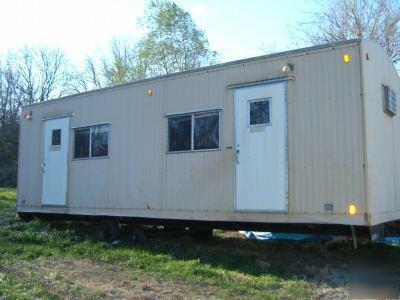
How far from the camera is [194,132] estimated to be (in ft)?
29.8

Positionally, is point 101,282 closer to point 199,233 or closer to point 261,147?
point 261,147

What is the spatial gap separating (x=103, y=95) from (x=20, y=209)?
12.7 feet

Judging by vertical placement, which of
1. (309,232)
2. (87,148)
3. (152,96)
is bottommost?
(309,232)

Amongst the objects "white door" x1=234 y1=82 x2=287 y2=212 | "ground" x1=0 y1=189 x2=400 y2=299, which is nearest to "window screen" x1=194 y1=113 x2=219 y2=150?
"white door" x1=234 y1=82 x2=287 y2=212

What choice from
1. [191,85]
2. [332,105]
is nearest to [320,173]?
[332,105]

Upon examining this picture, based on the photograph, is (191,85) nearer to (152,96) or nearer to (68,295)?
(152,96)

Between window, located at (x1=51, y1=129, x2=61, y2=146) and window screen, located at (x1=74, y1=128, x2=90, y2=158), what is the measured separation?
1.95ft

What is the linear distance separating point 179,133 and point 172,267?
8.67 ft

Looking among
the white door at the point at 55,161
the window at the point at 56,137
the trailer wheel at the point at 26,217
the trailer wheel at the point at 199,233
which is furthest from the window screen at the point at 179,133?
the trailer wheel at the point at 26,217

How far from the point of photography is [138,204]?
9898 mm

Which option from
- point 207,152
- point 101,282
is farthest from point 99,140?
point 101,282

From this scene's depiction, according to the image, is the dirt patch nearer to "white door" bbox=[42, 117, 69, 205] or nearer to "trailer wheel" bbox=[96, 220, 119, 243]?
"trailer wheel" bbox=[96, 220, 119, 243]

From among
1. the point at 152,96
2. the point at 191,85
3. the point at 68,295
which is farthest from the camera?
the point at 152,96

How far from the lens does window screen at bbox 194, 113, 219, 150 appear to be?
28.9 feet
